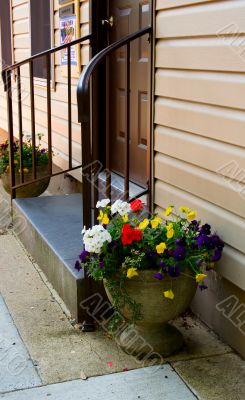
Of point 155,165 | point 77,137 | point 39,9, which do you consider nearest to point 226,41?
point 155,165

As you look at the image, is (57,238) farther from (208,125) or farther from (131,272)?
(208,125)

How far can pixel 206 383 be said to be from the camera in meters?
2.66

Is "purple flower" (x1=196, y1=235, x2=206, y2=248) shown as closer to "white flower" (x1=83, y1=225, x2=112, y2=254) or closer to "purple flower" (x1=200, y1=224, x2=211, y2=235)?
"purple flower" (x1=200, y1=224, x2=211, y2=235)

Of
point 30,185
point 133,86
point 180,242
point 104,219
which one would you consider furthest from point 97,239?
point 30,185

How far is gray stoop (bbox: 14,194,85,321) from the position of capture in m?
3.35

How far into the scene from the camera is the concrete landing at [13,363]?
106 inches

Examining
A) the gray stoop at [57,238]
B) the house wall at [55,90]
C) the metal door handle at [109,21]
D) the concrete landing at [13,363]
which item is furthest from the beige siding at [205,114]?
the house wall at [55,90]

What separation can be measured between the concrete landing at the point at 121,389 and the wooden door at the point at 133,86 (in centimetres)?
150

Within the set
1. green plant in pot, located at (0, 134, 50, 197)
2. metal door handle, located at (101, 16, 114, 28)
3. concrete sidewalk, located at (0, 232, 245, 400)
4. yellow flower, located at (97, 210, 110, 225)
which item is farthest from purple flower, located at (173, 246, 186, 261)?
green plant in pot, located at (0, 134, 50, 197)

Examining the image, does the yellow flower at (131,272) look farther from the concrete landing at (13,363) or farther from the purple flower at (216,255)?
the concrete landing at (13,363)

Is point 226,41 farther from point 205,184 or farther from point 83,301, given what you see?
point 83,301

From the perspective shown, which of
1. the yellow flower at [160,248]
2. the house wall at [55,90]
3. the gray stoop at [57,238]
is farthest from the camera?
the house wall at [55,90]

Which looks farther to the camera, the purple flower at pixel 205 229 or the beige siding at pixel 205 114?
the purple flower at pixel 205 229

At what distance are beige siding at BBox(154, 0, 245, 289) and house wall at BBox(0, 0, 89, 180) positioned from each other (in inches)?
64.7
